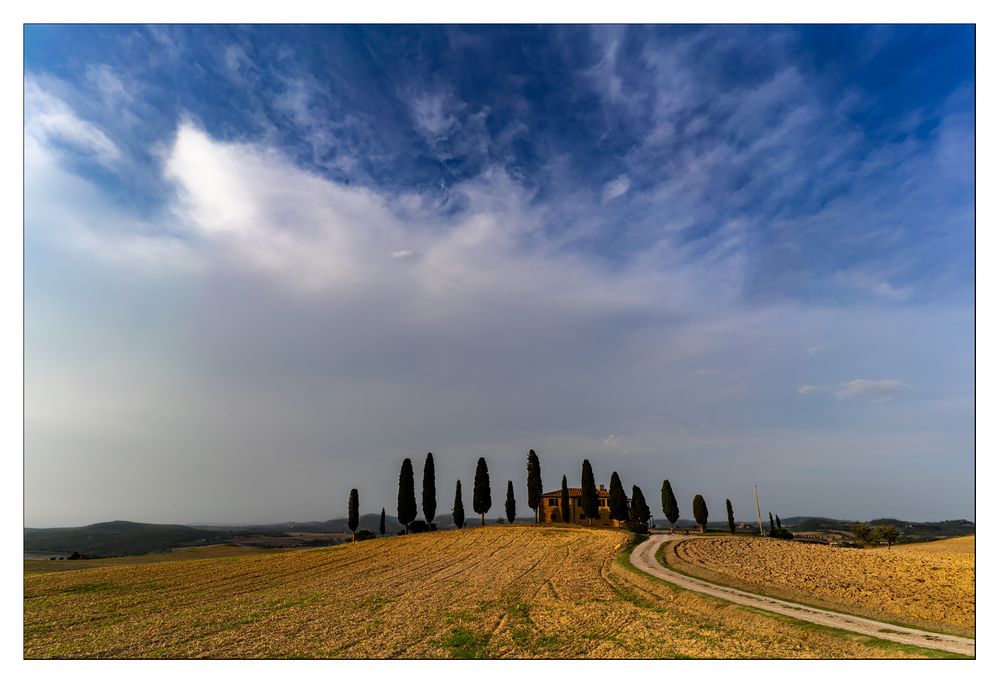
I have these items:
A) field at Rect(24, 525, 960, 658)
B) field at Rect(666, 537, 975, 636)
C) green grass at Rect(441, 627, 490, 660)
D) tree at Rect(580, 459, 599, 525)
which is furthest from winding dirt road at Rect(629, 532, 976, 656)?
tree at Rect(580, 459, 599, 525)

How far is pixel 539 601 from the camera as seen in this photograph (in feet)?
69.4

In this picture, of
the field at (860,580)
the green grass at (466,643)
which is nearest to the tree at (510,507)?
the field at (860,580)

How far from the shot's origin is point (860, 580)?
24.3 m

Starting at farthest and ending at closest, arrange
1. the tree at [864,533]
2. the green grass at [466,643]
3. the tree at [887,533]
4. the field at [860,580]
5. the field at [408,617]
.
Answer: the tree at [864,533]
the tree at [887,533]
the field at [860,580]
the field at [408,617]
the green grass at [466,643]

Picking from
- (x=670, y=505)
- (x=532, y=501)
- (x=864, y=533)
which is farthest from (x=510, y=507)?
(x=864, y=533)

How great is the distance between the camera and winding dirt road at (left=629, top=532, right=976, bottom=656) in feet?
43.7

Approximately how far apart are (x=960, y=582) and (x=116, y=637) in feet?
111

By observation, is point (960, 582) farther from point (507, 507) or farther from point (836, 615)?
point (507, 507)

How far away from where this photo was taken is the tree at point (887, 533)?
6900cm

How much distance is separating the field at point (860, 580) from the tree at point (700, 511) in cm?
3283

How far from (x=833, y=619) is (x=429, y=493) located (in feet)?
200

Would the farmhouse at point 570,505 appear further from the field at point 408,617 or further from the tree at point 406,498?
A: the field at point 408,617

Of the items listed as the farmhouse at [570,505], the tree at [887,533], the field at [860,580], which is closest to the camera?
the field at [860,580]

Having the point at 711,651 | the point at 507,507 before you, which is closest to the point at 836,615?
the point at 711,651
